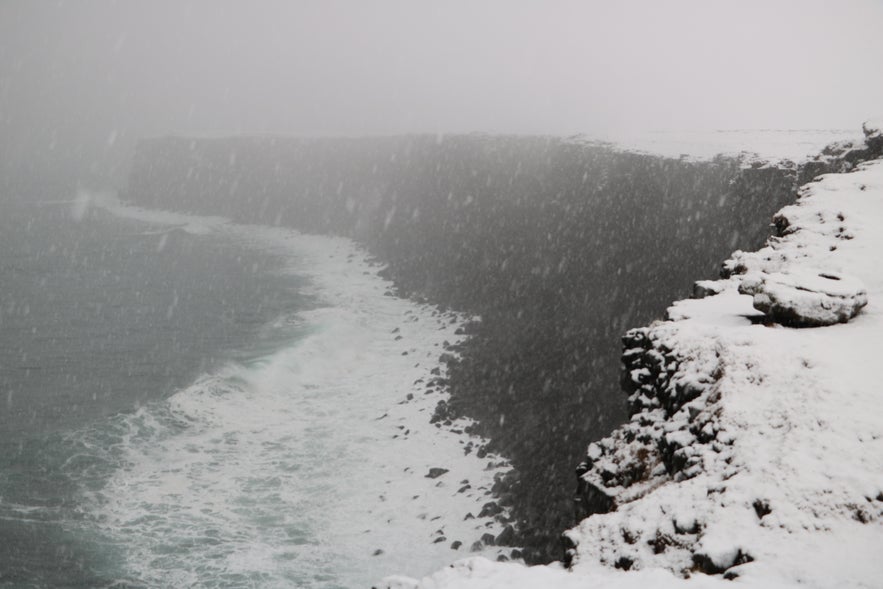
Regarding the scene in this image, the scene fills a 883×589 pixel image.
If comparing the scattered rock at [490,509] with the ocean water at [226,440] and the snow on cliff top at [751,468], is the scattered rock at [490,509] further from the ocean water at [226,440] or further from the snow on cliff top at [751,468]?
the snow on cliff top at [751,468]

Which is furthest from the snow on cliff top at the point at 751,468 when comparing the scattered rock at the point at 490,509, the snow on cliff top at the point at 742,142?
the snow on cliff top at the point at 742,142

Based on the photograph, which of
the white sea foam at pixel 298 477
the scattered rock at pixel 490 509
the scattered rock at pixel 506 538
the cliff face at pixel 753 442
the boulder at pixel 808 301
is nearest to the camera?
the cliff face at pixel 753 442

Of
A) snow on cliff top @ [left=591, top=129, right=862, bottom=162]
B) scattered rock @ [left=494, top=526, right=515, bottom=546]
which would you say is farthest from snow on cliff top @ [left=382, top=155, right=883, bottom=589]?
snow on cliff top @ [left=591, top=129, right=862, bottom=162]

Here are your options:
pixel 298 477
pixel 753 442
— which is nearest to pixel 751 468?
pixel 753 442

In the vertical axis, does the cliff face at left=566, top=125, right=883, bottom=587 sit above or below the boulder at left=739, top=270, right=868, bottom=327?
below

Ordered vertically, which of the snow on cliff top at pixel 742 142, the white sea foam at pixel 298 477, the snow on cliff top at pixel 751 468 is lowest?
the white sea foam at pixel 298 477

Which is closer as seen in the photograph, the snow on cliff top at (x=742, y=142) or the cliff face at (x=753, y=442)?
the cliff face at (x=753, y=442)

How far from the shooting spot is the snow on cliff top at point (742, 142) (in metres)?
36.6

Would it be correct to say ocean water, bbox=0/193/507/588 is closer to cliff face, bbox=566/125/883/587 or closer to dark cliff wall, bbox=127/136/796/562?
dark cliff wall, bbox=127/136/796/562

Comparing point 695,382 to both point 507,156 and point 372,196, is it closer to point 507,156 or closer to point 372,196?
point 507,156

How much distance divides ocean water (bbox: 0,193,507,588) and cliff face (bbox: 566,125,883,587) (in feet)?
28.0

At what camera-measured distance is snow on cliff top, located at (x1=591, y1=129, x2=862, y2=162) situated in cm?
3656

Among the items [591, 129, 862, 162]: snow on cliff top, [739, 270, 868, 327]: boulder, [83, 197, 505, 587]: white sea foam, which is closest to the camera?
[739, 270, 868, 327]: boulder

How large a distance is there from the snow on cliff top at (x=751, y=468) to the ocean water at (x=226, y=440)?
9.21m
